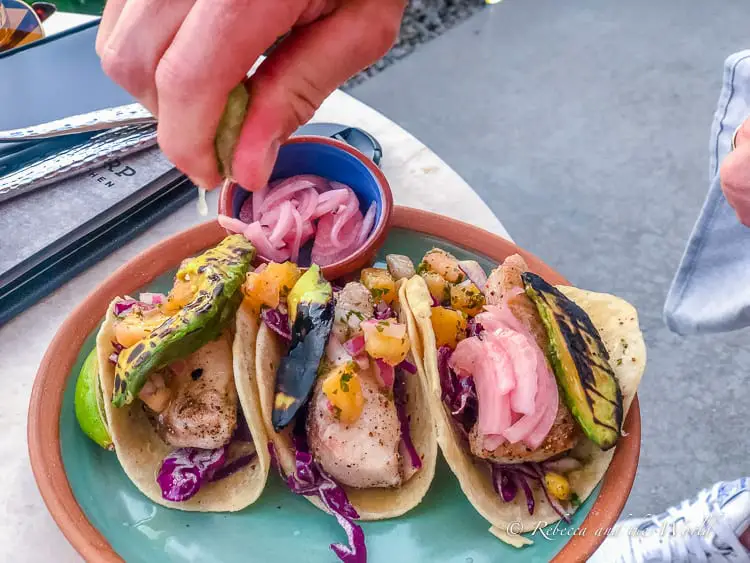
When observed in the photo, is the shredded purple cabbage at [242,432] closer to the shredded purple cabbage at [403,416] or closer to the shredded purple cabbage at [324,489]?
the shredded purple cabbage at [324,489]

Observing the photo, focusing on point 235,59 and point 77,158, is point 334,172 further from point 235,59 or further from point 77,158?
point 235,59

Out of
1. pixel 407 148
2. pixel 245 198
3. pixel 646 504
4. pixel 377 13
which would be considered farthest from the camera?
pixel 646 504

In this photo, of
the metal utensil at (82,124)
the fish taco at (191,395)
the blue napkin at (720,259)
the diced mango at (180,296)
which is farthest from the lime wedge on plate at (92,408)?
the blue napkin at (720,259)

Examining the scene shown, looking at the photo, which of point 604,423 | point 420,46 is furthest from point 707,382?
point 420,46

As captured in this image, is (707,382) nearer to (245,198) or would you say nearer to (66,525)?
(245,198)

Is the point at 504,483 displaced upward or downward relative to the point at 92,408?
downward

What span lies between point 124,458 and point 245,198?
0.58 m

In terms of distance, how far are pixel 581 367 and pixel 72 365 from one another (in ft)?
2.85

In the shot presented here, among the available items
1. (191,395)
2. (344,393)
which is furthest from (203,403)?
(344,393)

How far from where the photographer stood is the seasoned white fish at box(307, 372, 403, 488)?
116 centimetres

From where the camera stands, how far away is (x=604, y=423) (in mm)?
1099

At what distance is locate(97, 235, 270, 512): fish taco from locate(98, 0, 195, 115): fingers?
14.3 inches

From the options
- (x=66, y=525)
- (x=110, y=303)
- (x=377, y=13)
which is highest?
(x=377, y=13)

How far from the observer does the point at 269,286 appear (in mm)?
1230
